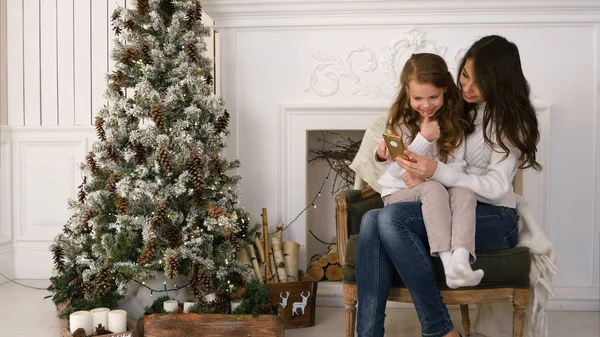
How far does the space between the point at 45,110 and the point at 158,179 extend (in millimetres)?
1645

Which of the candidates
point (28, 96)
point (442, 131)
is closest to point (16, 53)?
point (28, 96)

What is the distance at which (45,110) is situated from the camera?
396 cm

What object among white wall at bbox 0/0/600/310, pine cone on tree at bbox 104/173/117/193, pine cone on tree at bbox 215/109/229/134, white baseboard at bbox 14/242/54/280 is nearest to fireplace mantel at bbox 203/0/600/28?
white wall at bbox 0/0/600/310

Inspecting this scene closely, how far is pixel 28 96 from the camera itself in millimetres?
3961

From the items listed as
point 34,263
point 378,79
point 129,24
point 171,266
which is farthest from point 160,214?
point 34,263

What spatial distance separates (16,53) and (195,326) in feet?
7.86

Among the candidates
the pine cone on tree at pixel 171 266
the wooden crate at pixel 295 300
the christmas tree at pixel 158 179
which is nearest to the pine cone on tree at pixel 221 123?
the christmas tree at pixel 158 179

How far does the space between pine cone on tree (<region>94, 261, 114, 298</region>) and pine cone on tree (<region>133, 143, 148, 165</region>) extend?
0.45 meters

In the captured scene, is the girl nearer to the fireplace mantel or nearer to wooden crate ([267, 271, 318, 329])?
wooden crate ([267, 271, 318, 329])

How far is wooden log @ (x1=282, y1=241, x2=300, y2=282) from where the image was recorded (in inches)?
121

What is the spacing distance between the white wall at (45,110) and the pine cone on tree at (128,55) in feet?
3.90

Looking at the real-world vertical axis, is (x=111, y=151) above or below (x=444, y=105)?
below

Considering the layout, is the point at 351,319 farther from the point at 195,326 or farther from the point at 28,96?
the point at 28,96

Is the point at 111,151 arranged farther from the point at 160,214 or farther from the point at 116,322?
the point at 116,322
